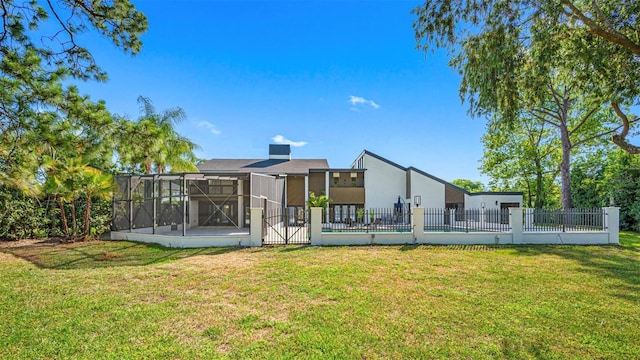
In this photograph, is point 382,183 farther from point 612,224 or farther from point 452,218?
point 612,224

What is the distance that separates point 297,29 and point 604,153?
3043 centimetres

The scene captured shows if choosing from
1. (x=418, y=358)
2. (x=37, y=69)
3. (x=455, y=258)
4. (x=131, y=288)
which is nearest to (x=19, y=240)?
(x=131, y=288)

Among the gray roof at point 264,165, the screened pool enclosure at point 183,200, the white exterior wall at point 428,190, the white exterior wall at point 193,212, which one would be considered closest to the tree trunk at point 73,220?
the screened pool enclosure at point 183,200

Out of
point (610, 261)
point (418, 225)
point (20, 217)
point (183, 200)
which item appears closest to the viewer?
point (610, 261)

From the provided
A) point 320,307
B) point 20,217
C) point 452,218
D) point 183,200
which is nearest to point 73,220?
point 20,217

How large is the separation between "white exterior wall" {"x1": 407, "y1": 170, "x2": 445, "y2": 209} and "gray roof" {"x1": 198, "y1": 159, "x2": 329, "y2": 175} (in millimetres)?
7527

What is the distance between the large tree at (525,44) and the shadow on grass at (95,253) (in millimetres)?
10203

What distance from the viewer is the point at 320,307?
5.41m

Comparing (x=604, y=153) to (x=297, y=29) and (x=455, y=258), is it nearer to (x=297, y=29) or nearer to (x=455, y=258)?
(x=455, y=258)

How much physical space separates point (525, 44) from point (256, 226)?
10772 mm

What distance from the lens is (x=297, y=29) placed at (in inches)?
473

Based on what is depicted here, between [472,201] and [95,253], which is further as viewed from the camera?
[472,201]

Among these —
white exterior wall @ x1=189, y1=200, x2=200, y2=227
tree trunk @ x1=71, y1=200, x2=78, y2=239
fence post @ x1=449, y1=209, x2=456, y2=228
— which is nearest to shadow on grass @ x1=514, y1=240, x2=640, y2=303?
fence post @ x1=449, y1=209, x2=456, y2=228

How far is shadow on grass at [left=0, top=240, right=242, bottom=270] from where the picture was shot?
898 cm
